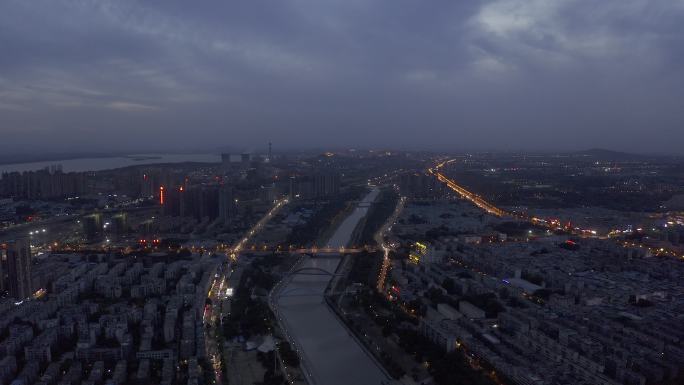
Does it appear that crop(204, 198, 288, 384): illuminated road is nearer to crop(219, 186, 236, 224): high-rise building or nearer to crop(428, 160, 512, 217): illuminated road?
crop(219, 186, 236, 224): high-rise building

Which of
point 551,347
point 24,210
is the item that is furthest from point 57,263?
point 551,347

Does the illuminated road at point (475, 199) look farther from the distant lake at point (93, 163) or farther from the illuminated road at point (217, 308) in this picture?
the distant lake at point (93, 163)

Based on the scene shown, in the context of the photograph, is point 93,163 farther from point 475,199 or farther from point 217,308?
point 217,308

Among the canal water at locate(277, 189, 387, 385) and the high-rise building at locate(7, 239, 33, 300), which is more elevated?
the high-rise building at locate(7, 239, 33, 300)

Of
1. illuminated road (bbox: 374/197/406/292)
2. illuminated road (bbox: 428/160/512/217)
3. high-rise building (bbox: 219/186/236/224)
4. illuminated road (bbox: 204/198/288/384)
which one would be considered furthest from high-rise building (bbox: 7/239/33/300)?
illuminated road (bbox: 428/160/512/217)

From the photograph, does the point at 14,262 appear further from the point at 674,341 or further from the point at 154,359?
the point at 674,341

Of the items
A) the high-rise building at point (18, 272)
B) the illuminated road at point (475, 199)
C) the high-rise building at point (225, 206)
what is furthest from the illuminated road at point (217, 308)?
the illuminated road at point (475, 199)
